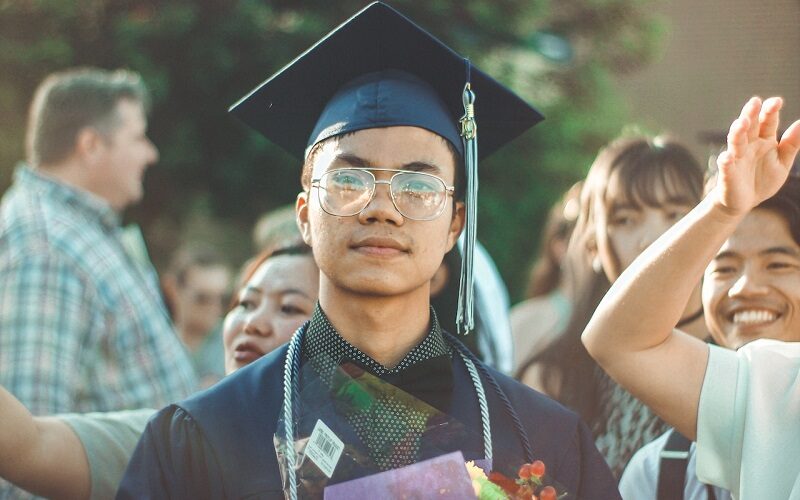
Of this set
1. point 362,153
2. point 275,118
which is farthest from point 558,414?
point 275,118

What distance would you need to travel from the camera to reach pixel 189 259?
25.7ft

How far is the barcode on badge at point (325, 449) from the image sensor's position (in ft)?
7.34

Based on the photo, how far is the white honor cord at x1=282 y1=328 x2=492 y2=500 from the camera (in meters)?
2.26

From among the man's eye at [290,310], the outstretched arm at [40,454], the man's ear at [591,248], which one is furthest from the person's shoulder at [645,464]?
the outstretched arm at [40,454]

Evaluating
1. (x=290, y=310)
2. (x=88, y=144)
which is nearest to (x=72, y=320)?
(x=88, y=144)

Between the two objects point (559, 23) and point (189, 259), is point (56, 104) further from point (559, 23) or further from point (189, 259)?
point (559, 23)

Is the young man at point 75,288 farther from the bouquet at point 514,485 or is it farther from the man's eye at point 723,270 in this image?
the bouquet at point 514,485

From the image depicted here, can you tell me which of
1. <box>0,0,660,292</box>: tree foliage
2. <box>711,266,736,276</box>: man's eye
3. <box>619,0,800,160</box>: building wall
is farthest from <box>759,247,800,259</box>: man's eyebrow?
<box>619,0,800,160</box>: building wall

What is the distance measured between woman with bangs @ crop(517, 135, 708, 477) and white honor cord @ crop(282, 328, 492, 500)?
1151 mm

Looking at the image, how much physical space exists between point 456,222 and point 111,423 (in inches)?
41.0

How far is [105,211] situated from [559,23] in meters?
10.3

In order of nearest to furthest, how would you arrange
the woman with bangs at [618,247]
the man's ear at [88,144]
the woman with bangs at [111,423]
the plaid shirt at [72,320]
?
the woman with bangs at [111,423]
the woman with bangs at [618,247]
the plaid shirt at [72,320]
the man's ear at [88,144]

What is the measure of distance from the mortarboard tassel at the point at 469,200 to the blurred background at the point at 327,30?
937cm

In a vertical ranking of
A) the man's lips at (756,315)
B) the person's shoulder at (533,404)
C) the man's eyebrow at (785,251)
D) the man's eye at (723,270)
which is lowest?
the person's shoulder at (533,404)
